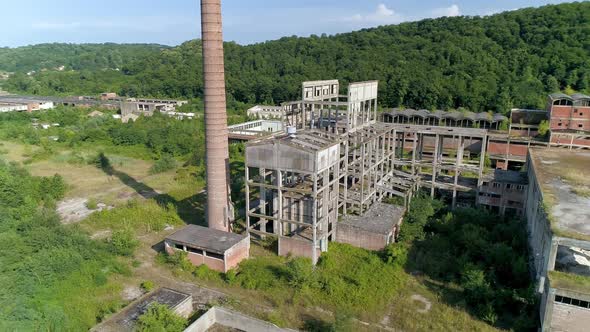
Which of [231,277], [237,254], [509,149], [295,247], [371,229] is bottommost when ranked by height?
[231,277]

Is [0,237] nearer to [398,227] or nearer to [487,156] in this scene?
[398,227]

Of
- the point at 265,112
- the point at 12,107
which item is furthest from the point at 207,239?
the point at 12,107

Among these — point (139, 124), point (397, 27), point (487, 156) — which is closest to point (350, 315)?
point (487, 156)

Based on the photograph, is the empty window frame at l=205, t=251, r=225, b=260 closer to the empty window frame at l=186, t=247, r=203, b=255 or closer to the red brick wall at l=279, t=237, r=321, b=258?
the empty window frame at l=186, t=247, r=203, b=255

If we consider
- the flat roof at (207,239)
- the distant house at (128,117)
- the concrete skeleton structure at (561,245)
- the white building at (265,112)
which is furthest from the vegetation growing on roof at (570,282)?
the distant house at (128,117)

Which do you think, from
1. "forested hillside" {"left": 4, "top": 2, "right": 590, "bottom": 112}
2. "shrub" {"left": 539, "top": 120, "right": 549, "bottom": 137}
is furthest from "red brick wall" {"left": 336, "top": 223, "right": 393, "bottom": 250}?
"forested hillside" {"left": 4, "top": 2, "right": 590, "bottom": 112}

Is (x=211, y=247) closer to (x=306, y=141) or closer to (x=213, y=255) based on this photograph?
(x=213, y=255)
